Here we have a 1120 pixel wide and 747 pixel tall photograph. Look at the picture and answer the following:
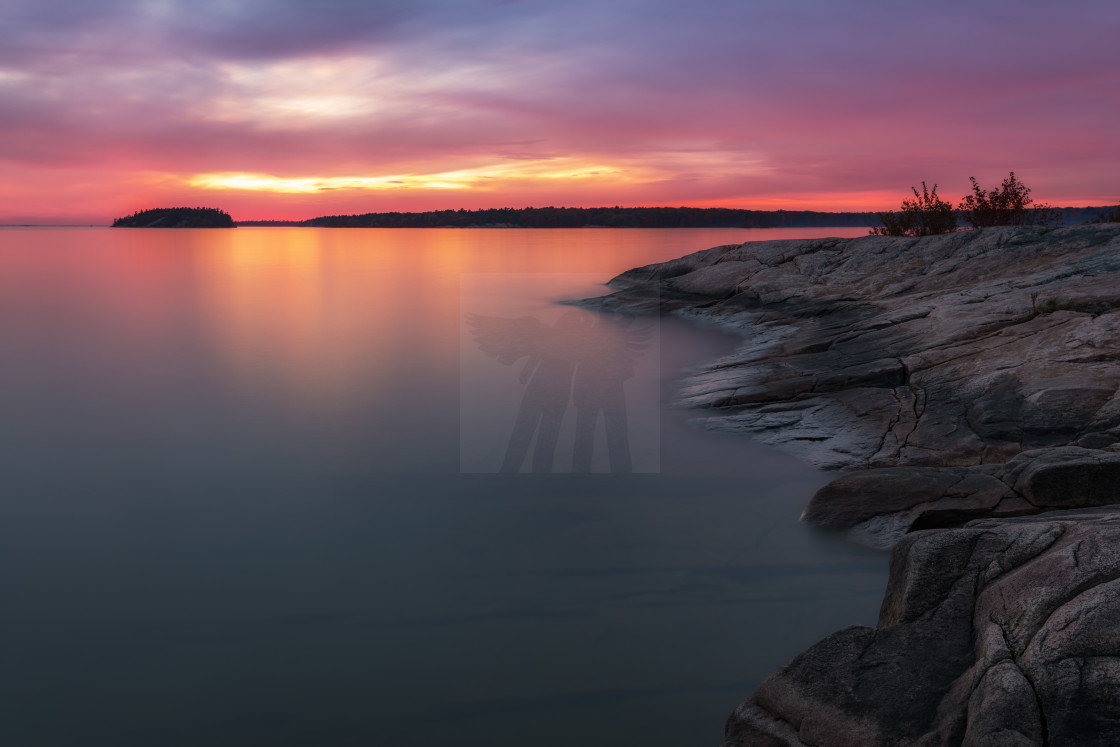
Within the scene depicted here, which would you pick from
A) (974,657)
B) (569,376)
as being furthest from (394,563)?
(569,376)

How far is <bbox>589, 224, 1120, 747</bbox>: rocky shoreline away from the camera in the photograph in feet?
12.2

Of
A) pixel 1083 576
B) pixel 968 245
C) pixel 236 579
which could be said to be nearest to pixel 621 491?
pixel 236 579

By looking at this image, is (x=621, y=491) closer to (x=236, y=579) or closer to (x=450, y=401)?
(x=236, y=579)

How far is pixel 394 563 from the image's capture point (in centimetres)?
805

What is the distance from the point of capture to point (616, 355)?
20.4 m

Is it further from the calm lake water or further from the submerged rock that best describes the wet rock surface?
the submerged rock

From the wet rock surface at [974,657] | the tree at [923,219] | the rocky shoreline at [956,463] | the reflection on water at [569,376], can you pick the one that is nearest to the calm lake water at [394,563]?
the reflection on water at [569,376]

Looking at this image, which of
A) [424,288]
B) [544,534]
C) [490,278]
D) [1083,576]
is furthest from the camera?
[490,278]

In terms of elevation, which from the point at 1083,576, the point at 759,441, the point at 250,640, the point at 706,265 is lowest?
the point at 250,640

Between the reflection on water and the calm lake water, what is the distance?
10 centimetres

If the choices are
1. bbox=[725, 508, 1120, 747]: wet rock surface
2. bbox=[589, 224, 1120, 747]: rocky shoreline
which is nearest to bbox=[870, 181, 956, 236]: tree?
bbox=[589, 224, 1120, 747]: rocky shoreline

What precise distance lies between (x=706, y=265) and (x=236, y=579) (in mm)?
25664

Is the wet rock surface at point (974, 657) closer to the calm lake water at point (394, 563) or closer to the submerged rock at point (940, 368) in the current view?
the calm lake water at point (394, 563)

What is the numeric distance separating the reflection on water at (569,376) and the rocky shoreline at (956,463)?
7.01ft
